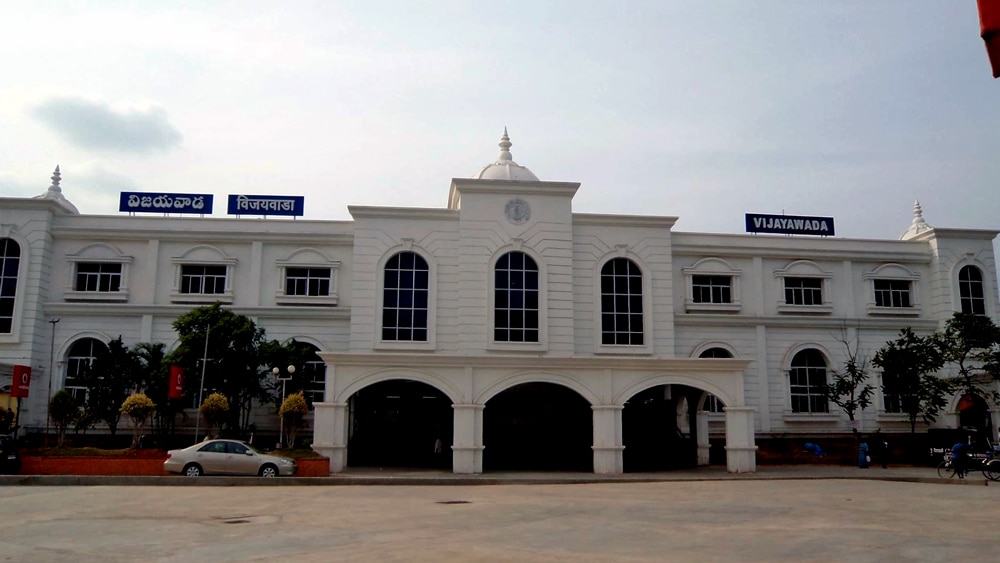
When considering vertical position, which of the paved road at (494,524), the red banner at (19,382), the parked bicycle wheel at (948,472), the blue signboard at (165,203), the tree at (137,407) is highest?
the blue signboard at (165,203)

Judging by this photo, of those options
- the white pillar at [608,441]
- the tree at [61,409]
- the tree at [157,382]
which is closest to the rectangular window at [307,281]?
the tree at [157,382]

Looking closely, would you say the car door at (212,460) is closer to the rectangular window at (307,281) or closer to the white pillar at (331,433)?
the white pillar at (331,433)

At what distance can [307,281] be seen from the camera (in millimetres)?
34250

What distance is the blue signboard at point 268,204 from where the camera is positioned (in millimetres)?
35656

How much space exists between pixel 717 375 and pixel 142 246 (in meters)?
23.7

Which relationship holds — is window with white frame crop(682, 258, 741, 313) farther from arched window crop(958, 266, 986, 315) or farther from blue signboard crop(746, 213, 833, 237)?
arched window crop(958, 266, 986, 315)

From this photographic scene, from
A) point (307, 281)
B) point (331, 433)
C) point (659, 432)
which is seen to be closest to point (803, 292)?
point (659, 432)

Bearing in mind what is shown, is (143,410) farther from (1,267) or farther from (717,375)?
(717,375)

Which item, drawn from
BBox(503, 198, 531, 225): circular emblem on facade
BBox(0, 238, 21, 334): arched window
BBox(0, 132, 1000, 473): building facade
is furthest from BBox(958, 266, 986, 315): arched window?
BBox(0, 238, 21, 334): arched window

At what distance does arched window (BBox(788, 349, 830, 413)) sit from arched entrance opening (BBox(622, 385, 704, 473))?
553cm

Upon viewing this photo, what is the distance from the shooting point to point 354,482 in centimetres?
2198

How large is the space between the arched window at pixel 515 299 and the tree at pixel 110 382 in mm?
13534

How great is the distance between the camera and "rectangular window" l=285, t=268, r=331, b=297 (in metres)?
34.2

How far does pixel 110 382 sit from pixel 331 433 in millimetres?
9408
